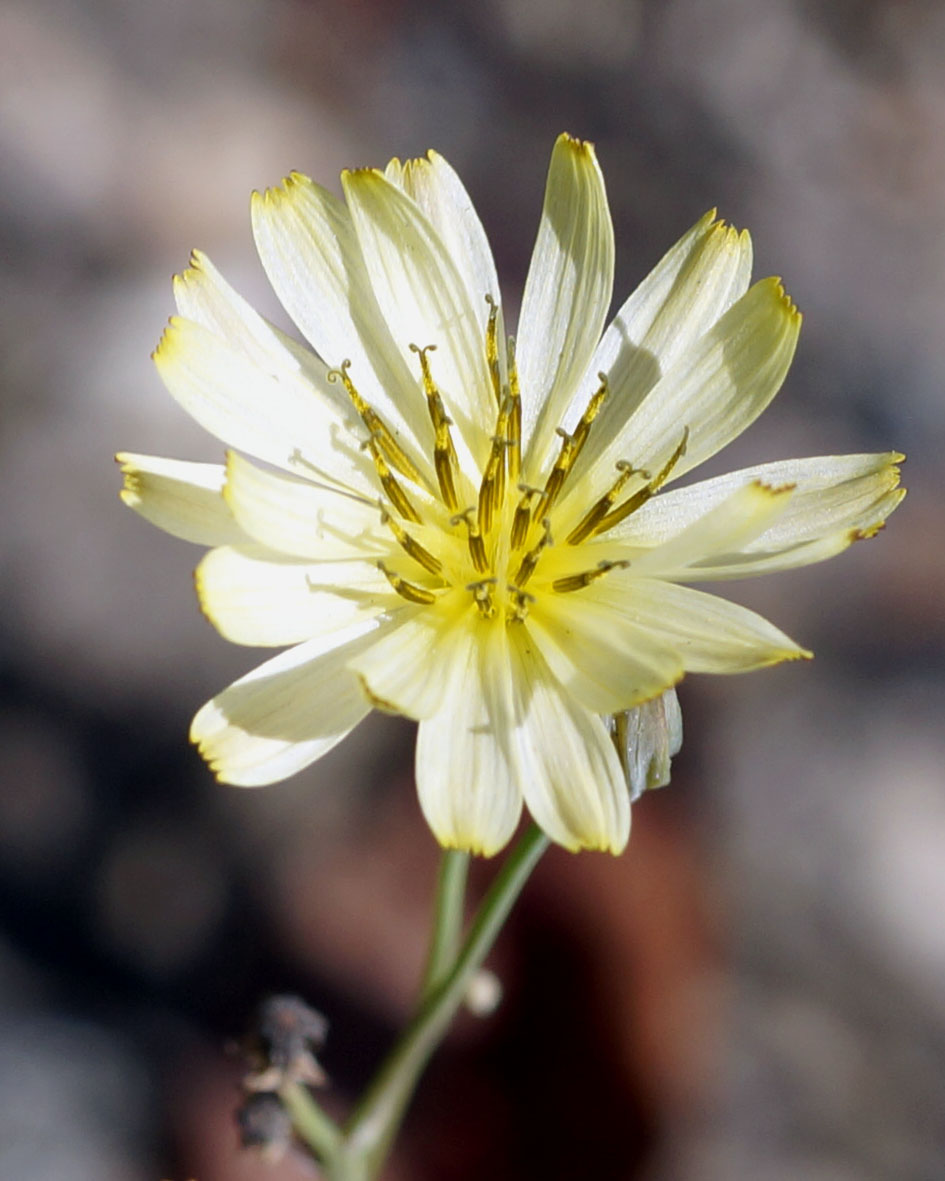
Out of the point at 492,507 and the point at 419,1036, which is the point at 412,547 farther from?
the point at 419,1036

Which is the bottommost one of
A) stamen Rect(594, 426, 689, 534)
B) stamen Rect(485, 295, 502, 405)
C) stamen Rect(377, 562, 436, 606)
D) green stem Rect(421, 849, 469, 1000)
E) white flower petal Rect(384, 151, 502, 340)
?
green stem Rect(421, 849, 469, 1000)

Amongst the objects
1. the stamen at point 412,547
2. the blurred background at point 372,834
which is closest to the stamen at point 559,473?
the stamen at point 412,547

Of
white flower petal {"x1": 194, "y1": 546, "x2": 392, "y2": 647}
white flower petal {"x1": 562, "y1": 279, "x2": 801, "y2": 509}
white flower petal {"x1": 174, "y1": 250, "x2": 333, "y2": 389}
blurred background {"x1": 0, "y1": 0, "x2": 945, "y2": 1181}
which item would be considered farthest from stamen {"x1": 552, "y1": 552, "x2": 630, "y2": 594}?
blurred background {"x1": 0, "y1": 0, "x2": 945, "y2": 1181}

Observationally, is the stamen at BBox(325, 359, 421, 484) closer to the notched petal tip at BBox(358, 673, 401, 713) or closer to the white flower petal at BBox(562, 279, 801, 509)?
the white flower petal at BBox(562, 279, 801, 509)

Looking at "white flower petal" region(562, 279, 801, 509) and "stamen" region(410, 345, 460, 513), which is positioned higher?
"white flower petal" region(562, 279, 801, 509)

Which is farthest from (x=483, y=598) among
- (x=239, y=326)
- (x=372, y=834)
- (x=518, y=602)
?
(x=372, y=834)

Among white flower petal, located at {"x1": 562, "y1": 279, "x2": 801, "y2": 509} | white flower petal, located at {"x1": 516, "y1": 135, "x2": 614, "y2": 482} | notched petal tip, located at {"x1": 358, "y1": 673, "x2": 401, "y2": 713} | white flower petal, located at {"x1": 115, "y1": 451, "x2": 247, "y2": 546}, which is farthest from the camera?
white flower petal, located at {"x1": 516, "y1": 135, "x2": 614, "y2": 482}

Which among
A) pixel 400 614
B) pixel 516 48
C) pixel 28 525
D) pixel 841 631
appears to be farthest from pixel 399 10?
pixel 400 614

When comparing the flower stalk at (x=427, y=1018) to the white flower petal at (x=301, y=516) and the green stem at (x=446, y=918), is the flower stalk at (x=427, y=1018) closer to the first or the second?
the green stem at (x=446, y=918)
